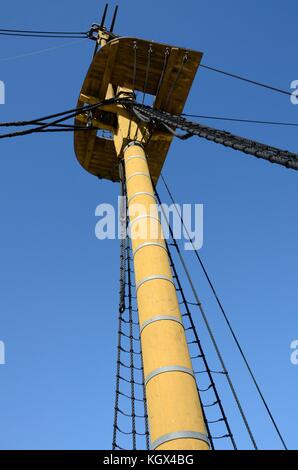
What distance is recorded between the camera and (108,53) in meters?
8.27

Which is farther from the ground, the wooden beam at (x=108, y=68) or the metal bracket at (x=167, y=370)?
the wooden beam at (x=108, y=68)

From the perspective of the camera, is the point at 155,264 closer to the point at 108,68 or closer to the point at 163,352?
the point at 163,352

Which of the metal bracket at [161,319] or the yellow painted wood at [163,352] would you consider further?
the metal bracket at [161,319]

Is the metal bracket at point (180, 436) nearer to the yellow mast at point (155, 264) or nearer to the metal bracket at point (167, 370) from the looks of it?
the yellow mast at point (155, 264)

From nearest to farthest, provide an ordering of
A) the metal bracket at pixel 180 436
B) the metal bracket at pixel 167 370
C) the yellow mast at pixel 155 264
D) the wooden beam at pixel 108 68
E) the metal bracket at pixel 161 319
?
1. the metal bracket at pixel 180 436
2. the yellow mast at pixel 155 264
3. the metal bracket at pixel 167 370
4. the metal bracket at pixel 161 319
5. the wooden beam at pixel 108 68

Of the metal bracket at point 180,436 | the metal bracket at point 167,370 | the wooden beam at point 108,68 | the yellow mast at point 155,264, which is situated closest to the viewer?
the metal bracket at point 180,436

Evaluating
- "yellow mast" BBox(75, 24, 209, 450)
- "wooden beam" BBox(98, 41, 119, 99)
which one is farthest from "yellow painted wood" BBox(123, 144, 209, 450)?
"wooden beam" BBox(98, 41, 119, 99)

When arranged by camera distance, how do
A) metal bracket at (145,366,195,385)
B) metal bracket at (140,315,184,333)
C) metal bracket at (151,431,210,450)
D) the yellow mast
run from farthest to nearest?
metal bracket at (140,315,184,333) → metal bracket at (145,366,195,385) → the yellow mast → metal bracket at (151,431,210,450)

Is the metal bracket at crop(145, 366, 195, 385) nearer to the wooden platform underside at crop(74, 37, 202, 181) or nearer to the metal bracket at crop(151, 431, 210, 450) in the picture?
the metal bracket at crop(151, 431, 210, 450)

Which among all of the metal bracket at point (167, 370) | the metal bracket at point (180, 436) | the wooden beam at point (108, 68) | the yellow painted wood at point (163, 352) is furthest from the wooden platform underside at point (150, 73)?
the metal bracket at point (180, 436)

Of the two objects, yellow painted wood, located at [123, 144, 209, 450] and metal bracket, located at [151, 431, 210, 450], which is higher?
yellow painted wood, located at [123, 144, 209, 450]
